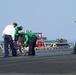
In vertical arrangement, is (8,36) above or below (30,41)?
above

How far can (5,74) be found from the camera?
10250 mm

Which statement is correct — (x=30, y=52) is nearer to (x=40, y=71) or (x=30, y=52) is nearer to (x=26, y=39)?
(x=26, y=39)

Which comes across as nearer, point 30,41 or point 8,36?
point 8,36

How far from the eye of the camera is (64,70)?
11.0 meters

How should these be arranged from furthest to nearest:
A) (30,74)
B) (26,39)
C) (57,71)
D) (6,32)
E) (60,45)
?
(60,45), (26,39), (6,32), (57,71), (30,74)

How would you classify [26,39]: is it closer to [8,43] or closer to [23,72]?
[8,43]

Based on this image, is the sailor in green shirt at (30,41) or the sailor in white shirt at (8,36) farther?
the sailor in green shirt at (30,41)

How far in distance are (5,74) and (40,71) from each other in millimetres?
1086

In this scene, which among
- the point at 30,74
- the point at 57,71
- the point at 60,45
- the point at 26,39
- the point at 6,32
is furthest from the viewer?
the point at 60,45

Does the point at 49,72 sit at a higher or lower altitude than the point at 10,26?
lower

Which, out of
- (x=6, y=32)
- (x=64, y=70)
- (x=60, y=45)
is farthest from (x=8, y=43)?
(x=60, y=45)

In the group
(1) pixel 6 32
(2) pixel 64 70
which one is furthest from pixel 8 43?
(2) pixel 64 70

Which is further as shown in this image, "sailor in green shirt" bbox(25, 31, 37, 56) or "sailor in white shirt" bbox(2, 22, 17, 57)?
"sailor in green shirt" bbox(25, 31, 37, 56)

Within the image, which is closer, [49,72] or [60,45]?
[49,72]
